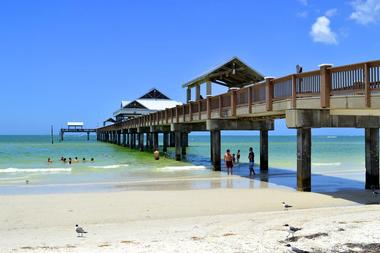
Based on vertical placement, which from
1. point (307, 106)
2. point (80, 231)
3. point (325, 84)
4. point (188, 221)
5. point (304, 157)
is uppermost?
point (325, 84)

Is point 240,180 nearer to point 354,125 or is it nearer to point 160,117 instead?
point 354,125

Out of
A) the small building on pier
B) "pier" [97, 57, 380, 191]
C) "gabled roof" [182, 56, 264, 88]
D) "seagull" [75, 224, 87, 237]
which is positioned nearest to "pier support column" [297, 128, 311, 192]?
"pier" [97, 57, 380, 191]

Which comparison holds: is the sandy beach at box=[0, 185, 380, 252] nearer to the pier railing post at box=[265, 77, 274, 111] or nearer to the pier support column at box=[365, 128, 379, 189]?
the pier support column at box=[365, 128, 379, 189]

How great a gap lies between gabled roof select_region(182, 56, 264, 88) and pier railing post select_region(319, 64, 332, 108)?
1401cm

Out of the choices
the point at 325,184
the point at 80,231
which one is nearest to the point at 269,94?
the point at 325,184

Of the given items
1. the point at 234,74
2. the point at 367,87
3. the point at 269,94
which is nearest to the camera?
the point at 367,87

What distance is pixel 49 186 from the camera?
20.3m

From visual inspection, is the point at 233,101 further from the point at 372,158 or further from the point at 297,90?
the point at 372,158

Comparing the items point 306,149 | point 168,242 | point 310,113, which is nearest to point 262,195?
point 306,149

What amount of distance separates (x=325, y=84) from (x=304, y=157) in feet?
9.32

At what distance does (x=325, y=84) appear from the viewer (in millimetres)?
14094

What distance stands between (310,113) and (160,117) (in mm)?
25740

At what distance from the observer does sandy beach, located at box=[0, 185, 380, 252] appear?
27.1 feet

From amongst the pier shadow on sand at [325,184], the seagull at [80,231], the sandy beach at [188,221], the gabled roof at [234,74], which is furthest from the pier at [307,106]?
the seagull at [80,231]
